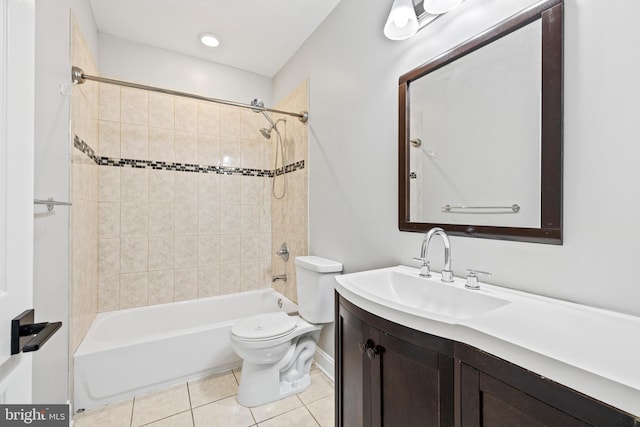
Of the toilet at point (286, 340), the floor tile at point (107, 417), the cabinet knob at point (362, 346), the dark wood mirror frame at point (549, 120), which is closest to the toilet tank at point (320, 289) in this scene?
the toilet at point (286, 340)

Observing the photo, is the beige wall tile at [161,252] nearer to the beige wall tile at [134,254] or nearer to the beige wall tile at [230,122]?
the beige wall tile at [134,254]

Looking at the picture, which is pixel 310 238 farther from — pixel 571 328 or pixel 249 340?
pixel 571 328

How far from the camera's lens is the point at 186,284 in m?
2.50

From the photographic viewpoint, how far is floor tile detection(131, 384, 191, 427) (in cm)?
155

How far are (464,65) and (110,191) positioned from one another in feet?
8.51

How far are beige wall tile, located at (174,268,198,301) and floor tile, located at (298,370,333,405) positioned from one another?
1321 mm

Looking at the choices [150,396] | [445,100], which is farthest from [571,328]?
[150,396]

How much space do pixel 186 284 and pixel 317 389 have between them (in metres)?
1.48

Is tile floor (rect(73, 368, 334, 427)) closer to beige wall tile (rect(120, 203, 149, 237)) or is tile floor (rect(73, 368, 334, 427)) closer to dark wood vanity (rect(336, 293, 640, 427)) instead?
dark wood vanity (rect(336, 293, 640, 427))

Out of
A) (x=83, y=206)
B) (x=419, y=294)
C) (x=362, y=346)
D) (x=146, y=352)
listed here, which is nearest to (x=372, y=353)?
(x=362, y=346)

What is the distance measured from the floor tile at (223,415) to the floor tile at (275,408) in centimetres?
4

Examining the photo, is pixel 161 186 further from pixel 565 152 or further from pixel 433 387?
pixel 565 152

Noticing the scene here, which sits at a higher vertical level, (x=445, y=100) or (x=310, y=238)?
(x=445, y=100)

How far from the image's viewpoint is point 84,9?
70.3 inches
